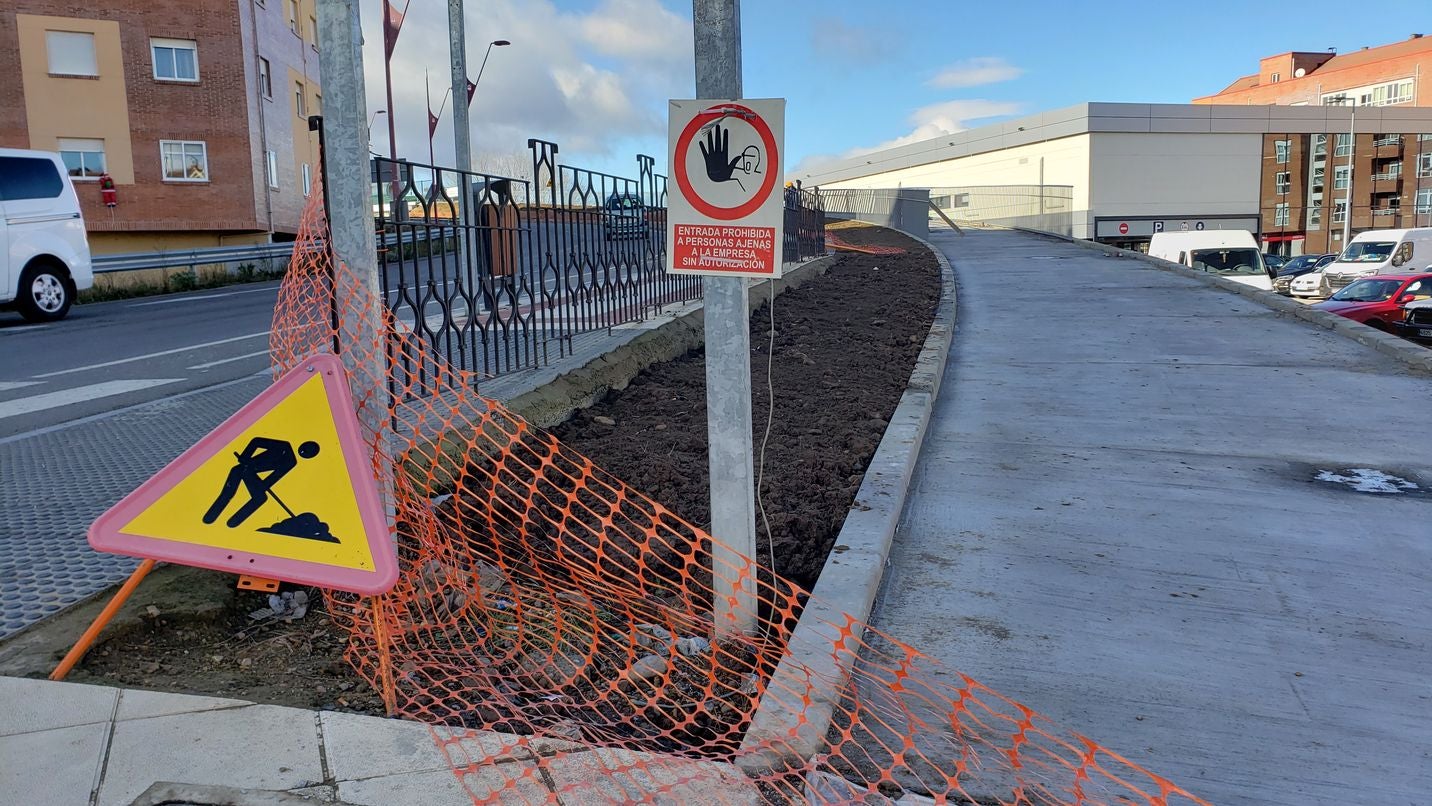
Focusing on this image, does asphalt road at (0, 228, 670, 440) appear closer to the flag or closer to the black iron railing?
the black iron railing

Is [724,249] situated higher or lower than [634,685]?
higher

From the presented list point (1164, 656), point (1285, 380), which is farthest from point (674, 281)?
point (1164, 656)

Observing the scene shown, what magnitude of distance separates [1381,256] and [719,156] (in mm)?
31625

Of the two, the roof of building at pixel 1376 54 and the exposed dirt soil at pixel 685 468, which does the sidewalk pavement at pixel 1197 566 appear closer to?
the exposed dirt soil at pixel 685 468

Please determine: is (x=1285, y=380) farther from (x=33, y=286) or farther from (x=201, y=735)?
(x=33, y=286)

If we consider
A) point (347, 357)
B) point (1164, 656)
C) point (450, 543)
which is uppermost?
point (347, 357)

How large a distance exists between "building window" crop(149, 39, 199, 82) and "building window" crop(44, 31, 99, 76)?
5.15ft

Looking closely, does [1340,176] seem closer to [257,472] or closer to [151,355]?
[151,355]

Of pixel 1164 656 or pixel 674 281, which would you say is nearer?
pixel 1164 656

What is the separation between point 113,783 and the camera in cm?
245

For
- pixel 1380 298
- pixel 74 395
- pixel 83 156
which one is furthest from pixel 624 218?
pixel 83 156

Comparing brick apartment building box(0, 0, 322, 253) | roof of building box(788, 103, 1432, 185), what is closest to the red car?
brick apartment building box(0, 0, 322, 253)

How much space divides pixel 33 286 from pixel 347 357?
1271 centimetres

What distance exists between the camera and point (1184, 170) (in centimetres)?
5888
